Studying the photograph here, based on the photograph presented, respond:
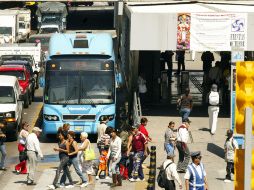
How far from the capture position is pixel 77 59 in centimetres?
2773

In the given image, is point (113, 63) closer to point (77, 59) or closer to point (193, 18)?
point (77, 59)

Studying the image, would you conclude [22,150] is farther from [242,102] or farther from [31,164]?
[242,102]

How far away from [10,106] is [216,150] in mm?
7177

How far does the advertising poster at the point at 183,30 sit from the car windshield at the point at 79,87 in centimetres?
403

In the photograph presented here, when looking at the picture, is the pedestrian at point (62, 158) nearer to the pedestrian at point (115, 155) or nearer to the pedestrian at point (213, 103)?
the pedestrian at point (115, 155)

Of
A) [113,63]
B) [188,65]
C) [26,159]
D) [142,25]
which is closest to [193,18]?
[142,25]

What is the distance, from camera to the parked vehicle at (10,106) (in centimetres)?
2764

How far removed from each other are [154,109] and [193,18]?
4.83 meters

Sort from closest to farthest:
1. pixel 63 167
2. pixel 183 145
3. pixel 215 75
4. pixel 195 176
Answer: pixel 195 176, pixel 63 167, pixel 183 145, pixel 215 75

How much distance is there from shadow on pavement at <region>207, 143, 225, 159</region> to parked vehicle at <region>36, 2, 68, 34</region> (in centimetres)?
4205

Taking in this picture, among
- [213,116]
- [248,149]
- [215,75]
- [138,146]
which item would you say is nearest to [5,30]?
[215,75]

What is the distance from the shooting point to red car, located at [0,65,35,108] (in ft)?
116

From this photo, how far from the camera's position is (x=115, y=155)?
820 inches

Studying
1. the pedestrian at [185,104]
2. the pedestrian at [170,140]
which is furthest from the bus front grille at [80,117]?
the pedestrian at [170,140]
